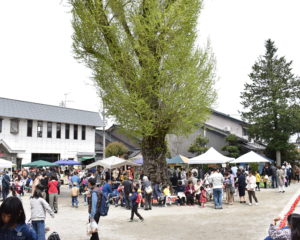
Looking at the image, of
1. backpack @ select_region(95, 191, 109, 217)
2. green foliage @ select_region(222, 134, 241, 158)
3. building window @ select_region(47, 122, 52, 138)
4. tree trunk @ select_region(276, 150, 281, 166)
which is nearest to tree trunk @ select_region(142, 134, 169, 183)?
backpack @ select_region(95, 191, 109, 217)

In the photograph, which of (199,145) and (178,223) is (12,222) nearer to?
(178,223)

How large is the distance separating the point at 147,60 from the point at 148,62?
0.18 meters

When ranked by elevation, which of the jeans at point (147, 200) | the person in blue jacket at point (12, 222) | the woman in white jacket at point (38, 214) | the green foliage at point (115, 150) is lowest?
the jeans at point (147, 200)

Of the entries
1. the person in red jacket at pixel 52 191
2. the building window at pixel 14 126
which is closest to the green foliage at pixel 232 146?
the building window at pixel 14 126

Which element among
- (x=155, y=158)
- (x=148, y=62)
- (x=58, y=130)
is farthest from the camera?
(x=58, y=130)

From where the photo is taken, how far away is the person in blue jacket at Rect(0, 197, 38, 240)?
11.4 feet

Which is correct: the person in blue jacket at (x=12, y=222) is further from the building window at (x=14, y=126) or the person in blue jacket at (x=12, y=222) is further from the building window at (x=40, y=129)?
the building window at (x=40, y=129)

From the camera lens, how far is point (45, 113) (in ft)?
120

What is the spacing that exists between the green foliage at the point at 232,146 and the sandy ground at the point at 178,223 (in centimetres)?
1961

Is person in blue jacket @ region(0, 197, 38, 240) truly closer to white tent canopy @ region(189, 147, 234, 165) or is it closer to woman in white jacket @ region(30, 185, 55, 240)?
woman in white jacket @ region(30, 185, 55, 240)

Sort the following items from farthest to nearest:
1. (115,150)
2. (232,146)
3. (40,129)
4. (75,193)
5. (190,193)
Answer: (115,150)
(40,129)
(232,146)
(190,193)
(75,193)

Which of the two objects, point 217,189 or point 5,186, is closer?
point 217,189

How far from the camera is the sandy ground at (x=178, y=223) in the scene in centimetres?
928

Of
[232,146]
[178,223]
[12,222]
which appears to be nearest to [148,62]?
[178,223]
